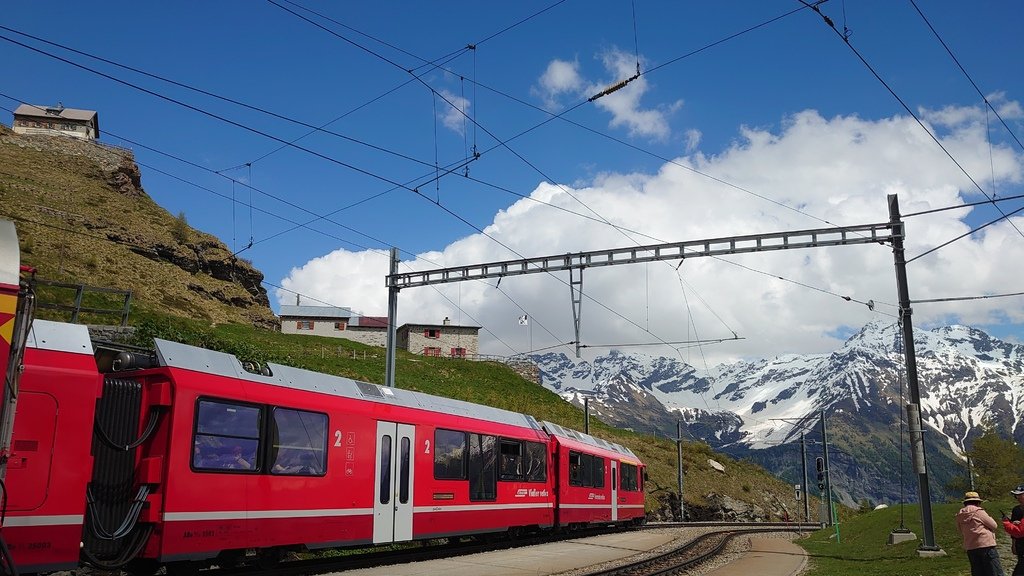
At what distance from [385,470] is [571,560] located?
5529 mm

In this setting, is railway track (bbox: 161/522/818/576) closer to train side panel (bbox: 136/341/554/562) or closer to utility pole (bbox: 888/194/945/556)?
train side panel (bbox: 136/341/554/562)

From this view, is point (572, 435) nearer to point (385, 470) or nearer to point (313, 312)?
point (385, 470)

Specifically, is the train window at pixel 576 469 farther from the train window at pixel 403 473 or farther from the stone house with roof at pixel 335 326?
the stone house with roof at pixel 335 326

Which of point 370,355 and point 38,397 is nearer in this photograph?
point 38,397

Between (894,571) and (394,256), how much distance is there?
59.8 ft

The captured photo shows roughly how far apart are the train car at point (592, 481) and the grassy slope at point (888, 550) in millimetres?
7320

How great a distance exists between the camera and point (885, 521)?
30797 millimetres

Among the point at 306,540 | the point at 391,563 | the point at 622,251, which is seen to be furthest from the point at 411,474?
the point at 622,251

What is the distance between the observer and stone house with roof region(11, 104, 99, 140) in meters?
110

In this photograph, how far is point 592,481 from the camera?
29.0 meters

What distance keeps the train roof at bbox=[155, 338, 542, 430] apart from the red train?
0.13 ft

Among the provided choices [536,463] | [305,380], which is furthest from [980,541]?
[536,463]

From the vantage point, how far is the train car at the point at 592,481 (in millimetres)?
25844

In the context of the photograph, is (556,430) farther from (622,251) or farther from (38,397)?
(38,397)
